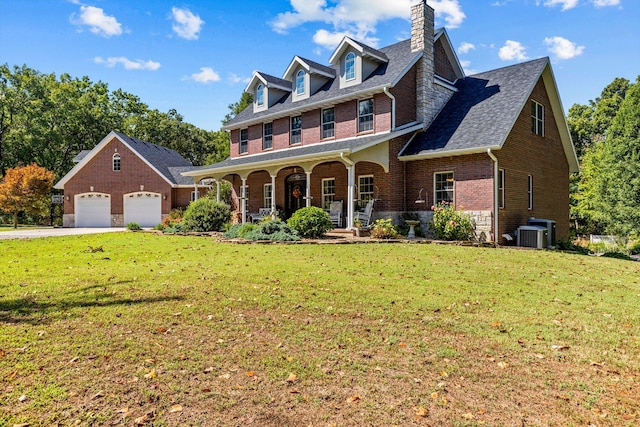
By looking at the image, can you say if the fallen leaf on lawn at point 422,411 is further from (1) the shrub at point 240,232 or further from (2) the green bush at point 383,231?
(1) the shrub at point 240,232

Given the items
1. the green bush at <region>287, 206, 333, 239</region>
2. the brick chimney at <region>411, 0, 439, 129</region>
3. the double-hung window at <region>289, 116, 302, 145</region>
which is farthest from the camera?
the double-hung window at <region>289, 116, 302, 145</region>

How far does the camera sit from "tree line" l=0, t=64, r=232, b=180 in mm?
36594

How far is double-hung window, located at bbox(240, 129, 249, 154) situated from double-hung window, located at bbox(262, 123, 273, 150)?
1.59 meters

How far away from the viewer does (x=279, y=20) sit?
16.9 metres

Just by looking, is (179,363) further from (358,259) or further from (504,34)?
(504,34)

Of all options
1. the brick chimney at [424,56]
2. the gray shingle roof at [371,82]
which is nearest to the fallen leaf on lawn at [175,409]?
the gray shingle roof at [371,82]

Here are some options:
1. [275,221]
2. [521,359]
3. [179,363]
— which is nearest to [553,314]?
[521,359]

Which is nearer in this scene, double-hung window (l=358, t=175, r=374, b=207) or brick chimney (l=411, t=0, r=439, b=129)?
brick chimney (l=411, t=0, r=439, b=129)

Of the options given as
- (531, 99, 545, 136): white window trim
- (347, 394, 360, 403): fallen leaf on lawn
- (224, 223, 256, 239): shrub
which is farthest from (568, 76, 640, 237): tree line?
(347, 394, 360, 403): fallen leaf on lawn

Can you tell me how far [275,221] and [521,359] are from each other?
1156cm

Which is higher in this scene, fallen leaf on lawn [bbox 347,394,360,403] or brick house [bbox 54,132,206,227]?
brick house [bbox 54,132,206,227]

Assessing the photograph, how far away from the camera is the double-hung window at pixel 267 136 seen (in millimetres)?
22578

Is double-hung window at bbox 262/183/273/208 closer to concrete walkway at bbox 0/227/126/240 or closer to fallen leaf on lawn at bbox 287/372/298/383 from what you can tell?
concrete walkway at bbox 0/227/126/240

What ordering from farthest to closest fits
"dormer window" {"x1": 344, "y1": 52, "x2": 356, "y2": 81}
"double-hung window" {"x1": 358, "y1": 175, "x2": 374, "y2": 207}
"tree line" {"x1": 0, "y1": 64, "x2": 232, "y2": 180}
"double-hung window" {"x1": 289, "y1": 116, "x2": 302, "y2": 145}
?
"tree line" {"x1": 0, "y1": 64, "x2": 232, "y2": 180} < "double-hung window" {"x1": 289, "y1": 116, "x2": 302, "y2": 145} < "dormer window" {"x1": 344, "y1": 52, "x2": 356, "y2": 81} < "double-hung window" {"x1": 358, "y1": 175, "x2": 374, "y2": 207}
